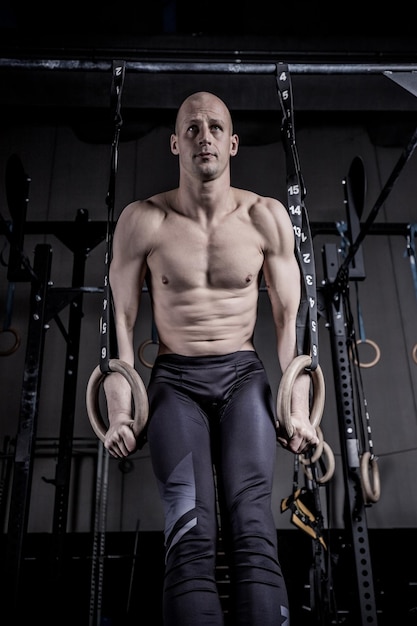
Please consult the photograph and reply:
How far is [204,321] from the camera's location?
6.33 feet

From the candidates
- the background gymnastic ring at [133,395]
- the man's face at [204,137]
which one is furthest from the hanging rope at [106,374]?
the man's face at [204,137]

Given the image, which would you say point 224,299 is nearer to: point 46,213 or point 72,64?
point 72,64

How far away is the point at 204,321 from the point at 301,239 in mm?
422

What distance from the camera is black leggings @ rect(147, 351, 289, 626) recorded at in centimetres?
143

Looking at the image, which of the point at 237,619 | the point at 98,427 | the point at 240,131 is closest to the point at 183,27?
the point at 240,131

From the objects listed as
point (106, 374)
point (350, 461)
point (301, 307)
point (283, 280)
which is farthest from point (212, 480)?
point (350, 461)

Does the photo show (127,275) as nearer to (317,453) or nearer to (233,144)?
Answer: (233,144)

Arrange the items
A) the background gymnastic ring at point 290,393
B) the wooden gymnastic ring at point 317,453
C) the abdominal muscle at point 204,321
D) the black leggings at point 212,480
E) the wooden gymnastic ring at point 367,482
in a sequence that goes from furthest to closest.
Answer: the wooden gymnastic ring at point 317,453
the wooden gymnastic ring at point 367,482
the abdominal muscle at point 204,321
the background gymnastic ring at point 290,393
the black leggings at point 212,480

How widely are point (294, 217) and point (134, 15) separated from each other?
4384mm

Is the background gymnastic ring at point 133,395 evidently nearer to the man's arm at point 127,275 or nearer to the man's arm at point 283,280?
the man's arm at point 127,275

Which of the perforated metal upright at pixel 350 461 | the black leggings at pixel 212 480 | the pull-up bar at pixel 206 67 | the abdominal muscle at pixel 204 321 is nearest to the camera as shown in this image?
the black leggings at pixel 212 480

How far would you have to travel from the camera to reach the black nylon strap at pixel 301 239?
173 cm

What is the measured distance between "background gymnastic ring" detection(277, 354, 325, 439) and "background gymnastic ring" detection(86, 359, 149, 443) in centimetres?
40

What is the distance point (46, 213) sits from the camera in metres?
5.96
